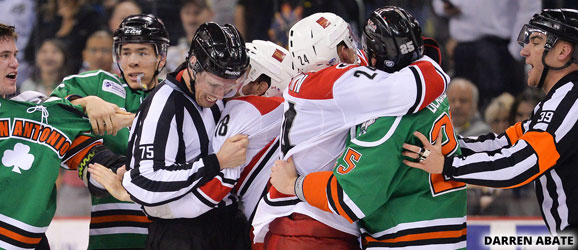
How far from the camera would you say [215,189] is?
2707 mm

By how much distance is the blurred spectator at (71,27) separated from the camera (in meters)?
6.19

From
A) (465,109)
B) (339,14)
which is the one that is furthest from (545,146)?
(339,14)

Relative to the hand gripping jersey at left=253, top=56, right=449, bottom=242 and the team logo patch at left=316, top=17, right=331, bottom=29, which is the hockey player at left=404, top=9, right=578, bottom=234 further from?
the team logo patch at left=316, top=17, right=331, bottom=29

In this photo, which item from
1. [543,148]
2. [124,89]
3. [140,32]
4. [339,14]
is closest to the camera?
[543,148]

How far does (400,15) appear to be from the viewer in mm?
2549

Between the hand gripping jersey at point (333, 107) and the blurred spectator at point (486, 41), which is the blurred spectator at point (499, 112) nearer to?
the blurred spectator at point (486, 41)

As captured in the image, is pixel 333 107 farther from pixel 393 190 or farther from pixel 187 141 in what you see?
pixel 187 141

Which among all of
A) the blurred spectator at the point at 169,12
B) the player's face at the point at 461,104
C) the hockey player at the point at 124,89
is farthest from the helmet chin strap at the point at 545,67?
the blurred spectator at the point at 169,12

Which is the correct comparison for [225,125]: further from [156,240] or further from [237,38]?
[156,240]

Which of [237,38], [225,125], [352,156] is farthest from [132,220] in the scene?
[352,156]

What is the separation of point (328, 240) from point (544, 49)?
1.22 meters

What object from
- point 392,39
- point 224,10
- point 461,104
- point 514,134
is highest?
point 392,39

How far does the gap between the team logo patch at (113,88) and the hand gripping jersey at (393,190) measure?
1.38 m

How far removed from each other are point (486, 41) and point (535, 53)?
3058mm
